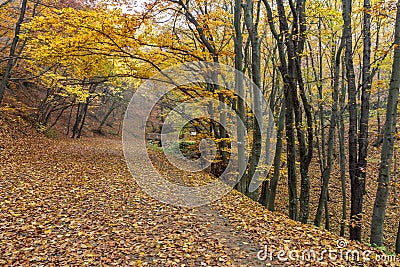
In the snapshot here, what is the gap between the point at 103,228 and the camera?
5.10 m

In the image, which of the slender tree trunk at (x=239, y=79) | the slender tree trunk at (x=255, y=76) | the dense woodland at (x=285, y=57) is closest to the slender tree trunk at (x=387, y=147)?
the dense woodland at (x=285, y=57)

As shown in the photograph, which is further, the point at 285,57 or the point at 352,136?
the point at 285,57

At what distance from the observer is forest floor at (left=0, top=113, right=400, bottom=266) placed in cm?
406

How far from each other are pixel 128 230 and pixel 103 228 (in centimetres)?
46

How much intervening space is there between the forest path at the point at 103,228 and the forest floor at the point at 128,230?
14 millimetres

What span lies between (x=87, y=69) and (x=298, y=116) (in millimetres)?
8434

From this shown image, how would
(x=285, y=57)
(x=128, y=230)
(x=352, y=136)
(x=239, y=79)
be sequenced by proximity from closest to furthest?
(x=128, y=230)
(x=352, y=136)
(x=285, y=57)
(x=239, y=79)

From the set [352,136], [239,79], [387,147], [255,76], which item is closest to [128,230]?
[387,147]

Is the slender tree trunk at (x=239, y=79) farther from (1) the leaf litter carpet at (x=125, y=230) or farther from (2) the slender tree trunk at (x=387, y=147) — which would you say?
(2) the slender tree trunk at (x=387, y=147)

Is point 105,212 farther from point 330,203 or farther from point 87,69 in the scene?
point 330,203

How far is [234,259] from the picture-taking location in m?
4.07

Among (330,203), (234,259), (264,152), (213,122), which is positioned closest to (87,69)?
(213,122)

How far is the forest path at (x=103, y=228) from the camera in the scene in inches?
160

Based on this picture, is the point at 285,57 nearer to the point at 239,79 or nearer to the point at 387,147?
the point at 239,79
